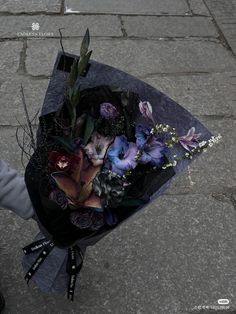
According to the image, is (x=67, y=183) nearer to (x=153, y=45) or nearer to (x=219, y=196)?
(x=219, y=196)

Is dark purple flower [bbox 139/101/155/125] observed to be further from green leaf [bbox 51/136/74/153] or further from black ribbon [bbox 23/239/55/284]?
black ribbon [bbox 23/239/55/284]

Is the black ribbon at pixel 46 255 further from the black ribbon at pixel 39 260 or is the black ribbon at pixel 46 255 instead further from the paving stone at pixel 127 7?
the paving stone at pixel 127 7

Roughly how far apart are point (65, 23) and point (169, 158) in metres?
2.72

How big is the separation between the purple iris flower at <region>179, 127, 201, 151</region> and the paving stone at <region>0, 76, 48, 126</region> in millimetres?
1582

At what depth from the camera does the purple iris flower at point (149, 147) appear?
4.11 ft

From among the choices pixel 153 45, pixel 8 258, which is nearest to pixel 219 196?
pixel 8 258

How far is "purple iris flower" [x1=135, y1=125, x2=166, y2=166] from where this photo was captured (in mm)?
1253

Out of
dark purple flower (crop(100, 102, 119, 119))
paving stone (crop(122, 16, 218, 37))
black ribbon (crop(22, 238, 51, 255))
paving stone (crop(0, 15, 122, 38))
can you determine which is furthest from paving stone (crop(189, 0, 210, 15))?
dark purple flower (crop(100, 102, 119, 119))

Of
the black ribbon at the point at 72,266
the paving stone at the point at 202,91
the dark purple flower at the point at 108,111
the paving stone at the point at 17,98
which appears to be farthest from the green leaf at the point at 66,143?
the paving stone at the point at 202,91

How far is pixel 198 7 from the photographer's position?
4.11m

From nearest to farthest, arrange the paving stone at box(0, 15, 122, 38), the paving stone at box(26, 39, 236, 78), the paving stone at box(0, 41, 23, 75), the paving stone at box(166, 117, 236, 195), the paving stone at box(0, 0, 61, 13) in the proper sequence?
the paving stone at box(166, 117, 236, 195)
the paving stone at box(0, 41, 23, 75)
the paving stone at box(26, 39, 236, 78)
the paving stone at box(0, 15, 122, 38)
the paving stone at box(0, 0, 61, 13)

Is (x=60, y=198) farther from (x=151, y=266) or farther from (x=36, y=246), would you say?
(x=151, y=266)

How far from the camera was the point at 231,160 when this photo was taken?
2.56m

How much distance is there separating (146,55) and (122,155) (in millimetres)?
2291
